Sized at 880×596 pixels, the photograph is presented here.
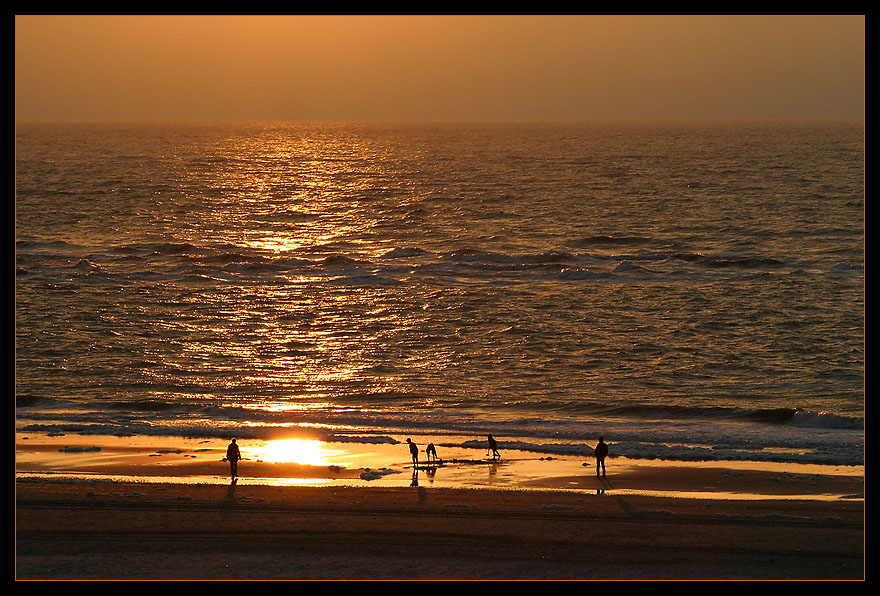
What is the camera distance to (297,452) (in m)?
24.6

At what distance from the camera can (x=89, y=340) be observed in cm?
4097

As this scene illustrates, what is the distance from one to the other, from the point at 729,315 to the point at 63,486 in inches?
1293

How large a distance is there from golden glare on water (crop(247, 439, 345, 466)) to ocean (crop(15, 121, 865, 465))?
97cm

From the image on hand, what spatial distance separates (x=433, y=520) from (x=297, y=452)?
7.67m

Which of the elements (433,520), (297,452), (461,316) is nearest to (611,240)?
(461,316)

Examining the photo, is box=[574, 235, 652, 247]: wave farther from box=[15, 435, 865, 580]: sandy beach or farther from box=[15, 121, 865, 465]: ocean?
box=[15, 435, 865, 580]: sandy beach

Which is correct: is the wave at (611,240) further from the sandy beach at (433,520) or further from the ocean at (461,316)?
the sandy beach at (433,520)

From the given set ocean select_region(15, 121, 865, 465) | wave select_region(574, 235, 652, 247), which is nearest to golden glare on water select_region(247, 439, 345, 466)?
ocean select_region(15, 121, 865, 465)

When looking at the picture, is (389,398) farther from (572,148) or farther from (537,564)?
(572,148)

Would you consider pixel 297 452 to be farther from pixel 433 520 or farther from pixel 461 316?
pixel 461 316

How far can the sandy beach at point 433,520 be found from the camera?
50.1 feet

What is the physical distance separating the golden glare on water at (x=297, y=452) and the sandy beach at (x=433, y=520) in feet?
2.06
